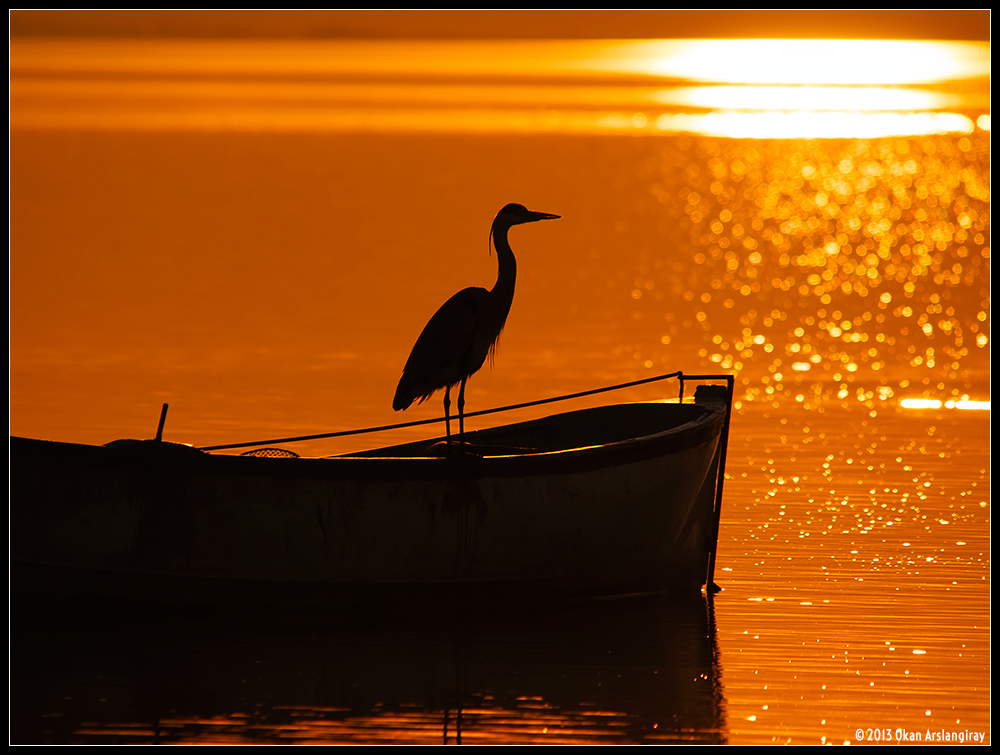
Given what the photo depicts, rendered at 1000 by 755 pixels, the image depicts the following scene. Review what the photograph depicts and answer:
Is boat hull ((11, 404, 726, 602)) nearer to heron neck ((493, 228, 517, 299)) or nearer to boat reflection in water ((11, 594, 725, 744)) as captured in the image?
boat reflection in water ((11, 594, 725, 744))

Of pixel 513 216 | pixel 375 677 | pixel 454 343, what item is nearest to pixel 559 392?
pixel 513 216

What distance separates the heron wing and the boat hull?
1.08 m

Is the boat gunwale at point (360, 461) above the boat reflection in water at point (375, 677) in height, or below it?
above

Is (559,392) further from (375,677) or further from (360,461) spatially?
(375,677)

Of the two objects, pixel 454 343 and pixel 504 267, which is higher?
pixel 504 267

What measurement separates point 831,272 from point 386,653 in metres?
28.3

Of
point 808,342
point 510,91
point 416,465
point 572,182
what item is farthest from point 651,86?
point 416,465

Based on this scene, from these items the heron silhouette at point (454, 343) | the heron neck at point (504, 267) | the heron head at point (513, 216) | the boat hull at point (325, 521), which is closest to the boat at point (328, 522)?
the boat hull at point (325, 521)

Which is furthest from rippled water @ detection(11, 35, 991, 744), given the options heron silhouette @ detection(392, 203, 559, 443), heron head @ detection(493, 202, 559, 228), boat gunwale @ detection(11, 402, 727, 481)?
heron head @ detection(493, 202, 559, 228)

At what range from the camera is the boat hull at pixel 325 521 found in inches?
418

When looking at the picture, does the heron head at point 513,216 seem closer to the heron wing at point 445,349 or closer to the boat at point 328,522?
the heron wing at point 445,349

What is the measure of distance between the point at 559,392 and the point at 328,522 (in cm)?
985

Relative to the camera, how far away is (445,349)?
11.9m

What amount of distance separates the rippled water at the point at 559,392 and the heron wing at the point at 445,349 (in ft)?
6.01
